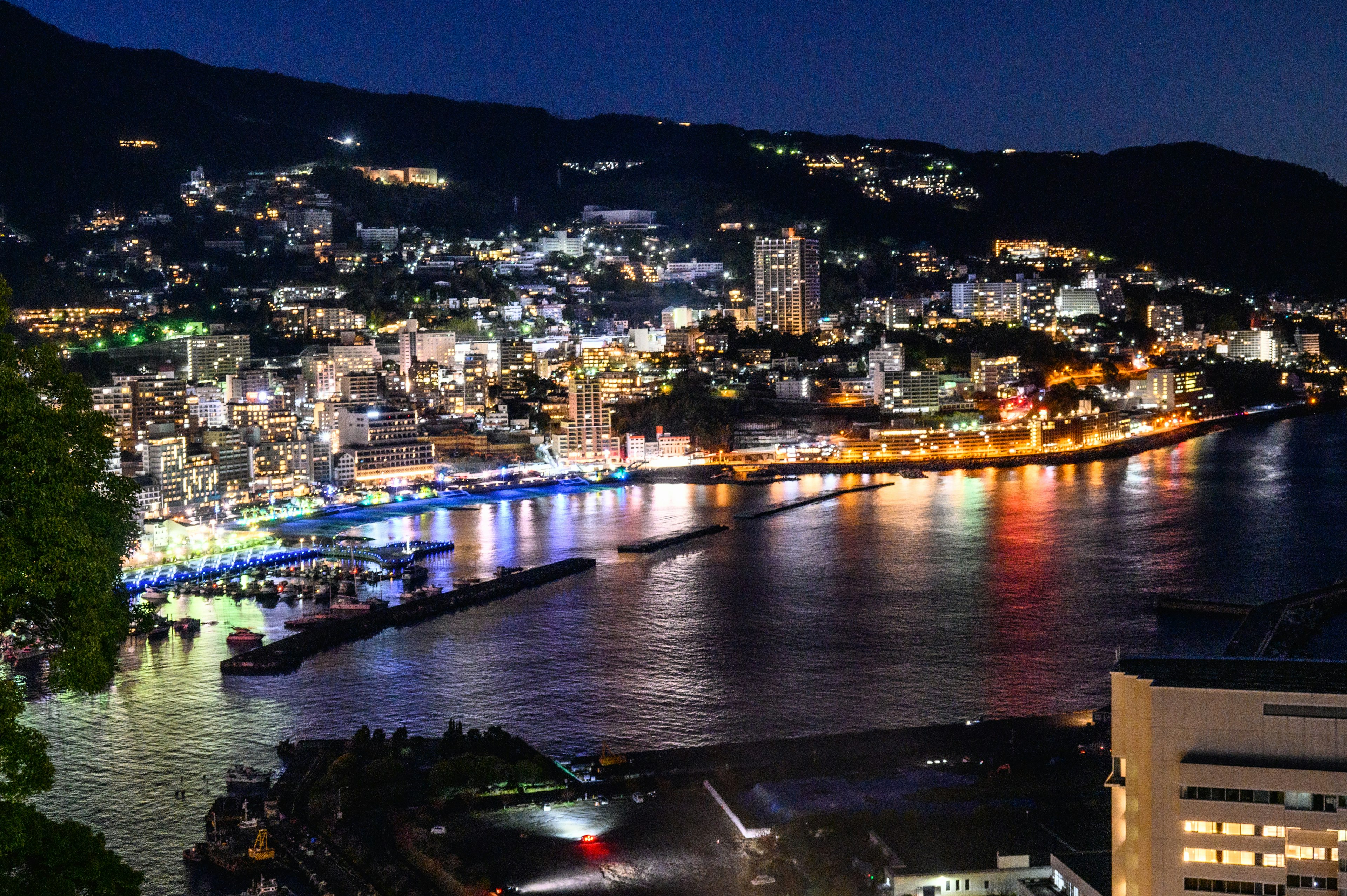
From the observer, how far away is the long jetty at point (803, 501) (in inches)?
799

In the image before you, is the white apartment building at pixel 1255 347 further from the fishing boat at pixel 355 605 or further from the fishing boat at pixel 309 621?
the fishing boat at pixel 309 621

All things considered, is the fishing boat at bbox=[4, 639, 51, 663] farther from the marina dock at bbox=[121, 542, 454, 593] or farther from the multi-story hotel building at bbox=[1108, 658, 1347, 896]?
the multi-story hotel building at bbox=[1108, 658, 1347, 896]

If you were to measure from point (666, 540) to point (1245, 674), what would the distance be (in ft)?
45.5

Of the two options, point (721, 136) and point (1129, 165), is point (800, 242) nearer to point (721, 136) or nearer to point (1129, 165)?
point (721, 136)

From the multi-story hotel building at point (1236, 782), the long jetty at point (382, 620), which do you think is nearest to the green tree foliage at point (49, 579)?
the multi-story hotel building at point (1236, 782)

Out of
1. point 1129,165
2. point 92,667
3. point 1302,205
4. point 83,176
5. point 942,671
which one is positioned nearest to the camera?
point 92,667

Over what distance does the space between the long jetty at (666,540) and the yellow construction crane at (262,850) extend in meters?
10.2

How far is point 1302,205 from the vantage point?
174 feet

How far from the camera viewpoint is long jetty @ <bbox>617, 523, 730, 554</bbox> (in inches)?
683

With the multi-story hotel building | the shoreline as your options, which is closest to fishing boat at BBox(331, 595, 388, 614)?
the multi-story hotel building

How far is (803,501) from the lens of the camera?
21781mm

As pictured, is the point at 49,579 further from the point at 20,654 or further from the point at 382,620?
the point at 382,620

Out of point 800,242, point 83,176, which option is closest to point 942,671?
point 800,242

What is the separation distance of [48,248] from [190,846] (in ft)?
112
